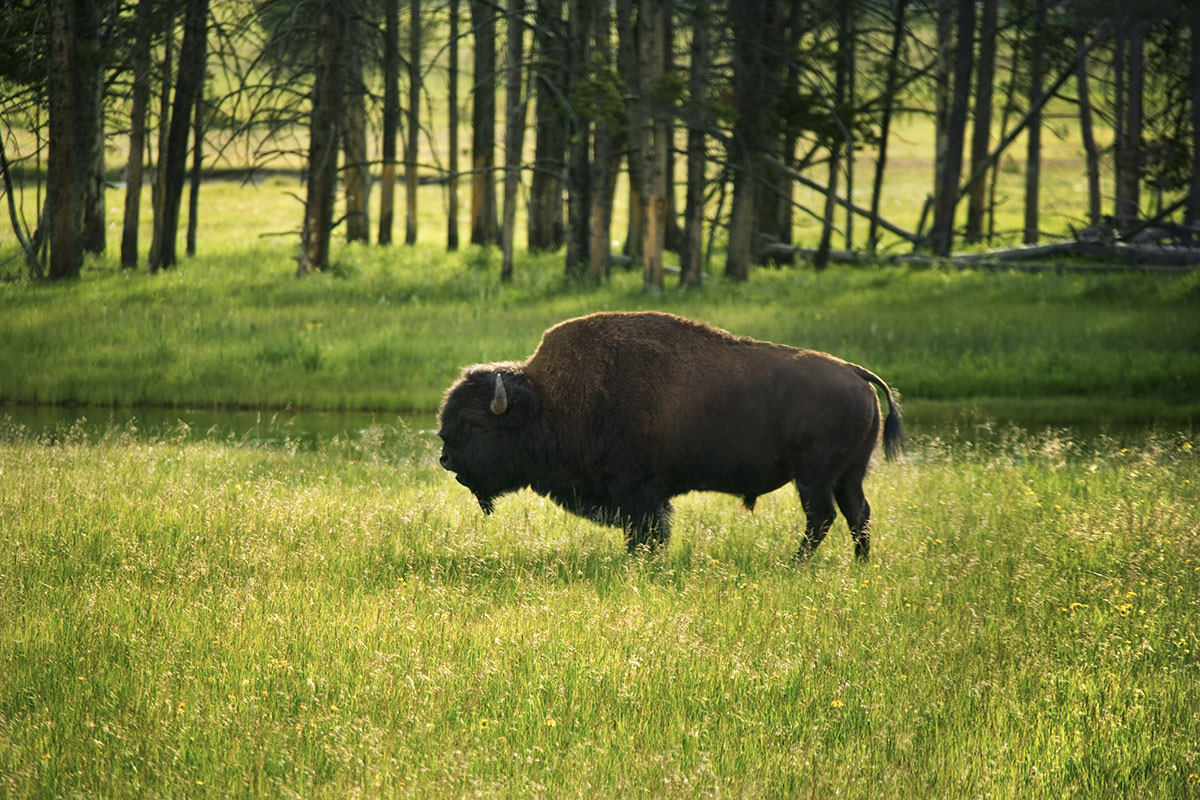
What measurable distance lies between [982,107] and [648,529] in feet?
69.3

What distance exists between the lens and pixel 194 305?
730 inches

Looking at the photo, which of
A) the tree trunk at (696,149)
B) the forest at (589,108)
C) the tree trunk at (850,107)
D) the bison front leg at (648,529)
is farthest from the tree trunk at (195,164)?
the bison front leg at (648,529)

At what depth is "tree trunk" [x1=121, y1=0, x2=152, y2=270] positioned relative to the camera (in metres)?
19.5

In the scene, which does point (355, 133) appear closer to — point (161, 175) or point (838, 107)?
point (161, 175)

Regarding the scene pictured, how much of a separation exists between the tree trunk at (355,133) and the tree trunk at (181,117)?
8.74ft

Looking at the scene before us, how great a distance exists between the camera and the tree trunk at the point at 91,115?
19078 mm

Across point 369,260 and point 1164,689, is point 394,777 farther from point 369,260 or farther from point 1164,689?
point 369,260

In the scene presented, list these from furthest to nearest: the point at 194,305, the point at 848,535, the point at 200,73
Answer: the point at 200,73 < the point at 194,305 < the point at 848,535

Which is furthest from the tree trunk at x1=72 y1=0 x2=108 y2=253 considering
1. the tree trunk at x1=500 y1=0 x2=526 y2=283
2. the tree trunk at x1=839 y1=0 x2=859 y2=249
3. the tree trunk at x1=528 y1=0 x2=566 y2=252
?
the tree trunk at x1=839 y1=0 x2=859 y2=249

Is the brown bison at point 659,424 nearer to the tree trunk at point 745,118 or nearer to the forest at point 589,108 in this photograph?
the forest at point 589,108

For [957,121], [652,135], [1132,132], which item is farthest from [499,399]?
[1132,132]

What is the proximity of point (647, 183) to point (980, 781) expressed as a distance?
53.5 ft

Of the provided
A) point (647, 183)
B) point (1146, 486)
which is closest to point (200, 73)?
point (647, 183)

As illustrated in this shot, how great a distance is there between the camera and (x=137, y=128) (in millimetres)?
21219
